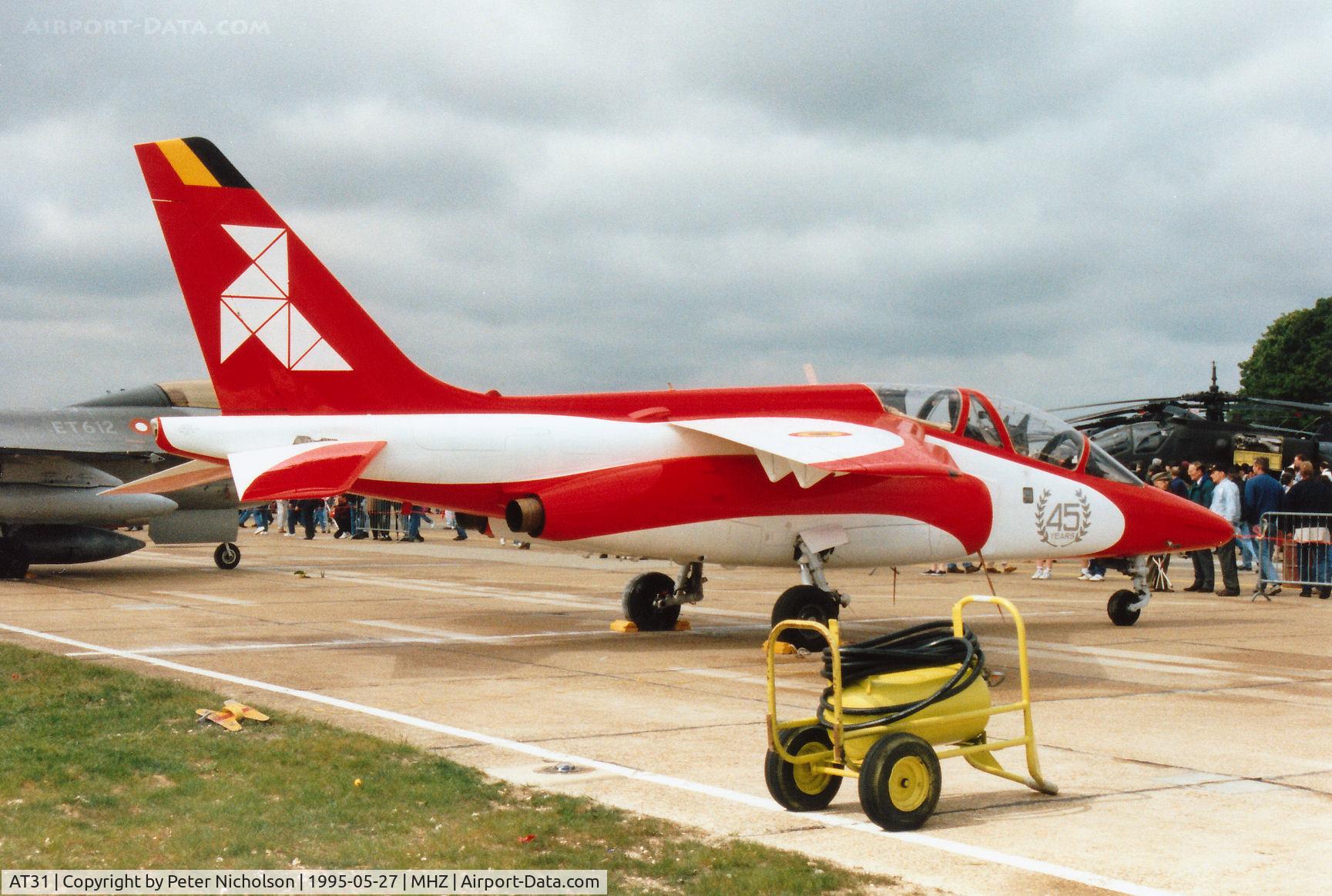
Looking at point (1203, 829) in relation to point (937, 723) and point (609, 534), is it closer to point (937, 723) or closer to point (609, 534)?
point (937, 723)

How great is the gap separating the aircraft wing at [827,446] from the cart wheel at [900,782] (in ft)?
15.8

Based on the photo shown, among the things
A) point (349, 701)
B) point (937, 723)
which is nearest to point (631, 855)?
point (937, 723)

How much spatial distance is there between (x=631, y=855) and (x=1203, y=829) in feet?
8.82

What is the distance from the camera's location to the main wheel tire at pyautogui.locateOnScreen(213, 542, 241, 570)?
24.0 metres

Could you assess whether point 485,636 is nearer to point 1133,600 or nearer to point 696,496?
point 696,496

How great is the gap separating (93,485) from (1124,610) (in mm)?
16157

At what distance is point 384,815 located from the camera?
231 inches

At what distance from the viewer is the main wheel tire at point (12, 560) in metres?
21.4

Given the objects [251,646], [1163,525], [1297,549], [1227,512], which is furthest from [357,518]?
[1163,525]

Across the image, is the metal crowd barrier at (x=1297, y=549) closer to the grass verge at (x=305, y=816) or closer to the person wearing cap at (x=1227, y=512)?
the person wearing cap at (x=1227, y=512)

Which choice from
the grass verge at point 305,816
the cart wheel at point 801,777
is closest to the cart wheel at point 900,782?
the cart wheel at point 801,777

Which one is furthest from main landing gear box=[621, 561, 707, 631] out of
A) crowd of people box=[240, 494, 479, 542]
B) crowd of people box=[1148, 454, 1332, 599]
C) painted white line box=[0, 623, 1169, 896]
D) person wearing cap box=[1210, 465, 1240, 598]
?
crowd of people box=[240, 494, 479, 542]

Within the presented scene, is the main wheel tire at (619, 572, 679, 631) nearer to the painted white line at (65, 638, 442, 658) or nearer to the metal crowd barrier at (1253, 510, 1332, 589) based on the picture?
the painted white line at (65, 638, 442, 658)

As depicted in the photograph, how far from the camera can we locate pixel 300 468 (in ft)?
34.9
